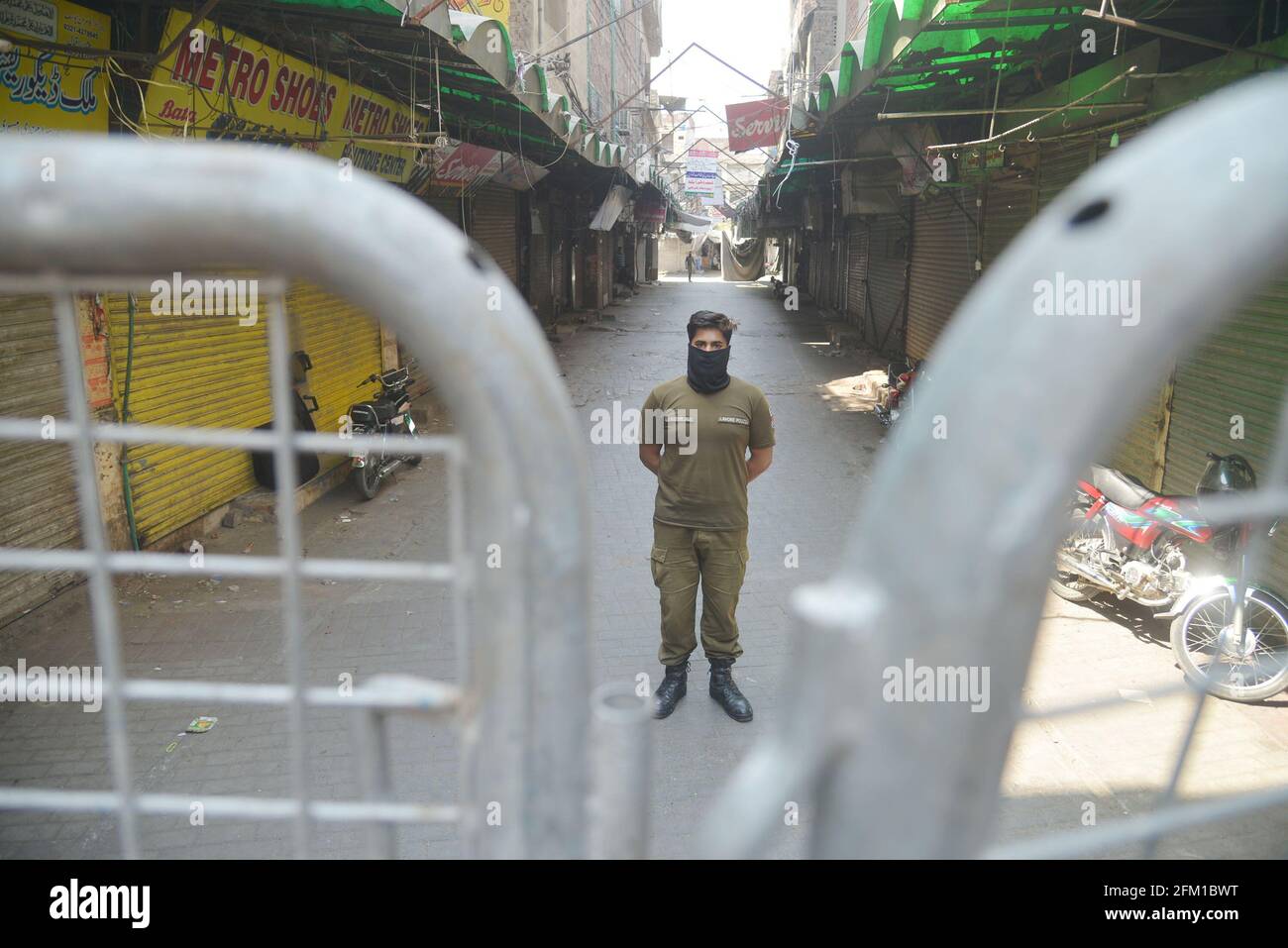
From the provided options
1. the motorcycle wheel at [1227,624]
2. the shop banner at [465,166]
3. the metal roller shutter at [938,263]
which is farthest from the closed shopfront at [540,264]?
the motorcycle wheel at [1227,624]

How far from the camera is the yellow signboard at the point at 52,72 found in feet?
15.8

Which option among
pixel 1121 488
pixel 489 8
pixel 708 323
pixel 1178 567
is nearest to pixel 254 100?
pixel 489 8

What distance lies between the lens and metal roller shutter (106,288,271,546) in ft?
20.0

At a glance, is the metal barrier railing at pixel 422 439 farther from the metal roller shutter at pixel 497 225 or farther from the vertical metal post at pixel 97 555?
the metal roller shutter at pixel 497 225

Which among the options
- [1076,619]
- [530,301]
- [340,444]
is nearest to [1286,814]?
[1076,619]

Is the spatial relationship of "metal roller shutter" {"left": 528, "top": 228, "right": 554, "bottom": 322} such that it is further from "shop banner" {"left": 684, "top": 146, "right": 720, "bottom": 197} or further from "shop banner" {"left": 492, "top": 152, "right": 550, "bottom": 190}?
"shop banner" {"left": 684, "top": 146, "right": 720, "bottom": 197}

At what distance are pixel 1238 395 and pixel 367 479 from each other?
6.86m

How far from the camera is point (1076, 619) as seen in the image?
5531 mm

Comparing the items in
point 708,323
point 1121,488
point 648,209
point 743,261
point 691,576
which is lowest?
point 691,576

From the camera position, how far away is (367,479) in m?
8.16

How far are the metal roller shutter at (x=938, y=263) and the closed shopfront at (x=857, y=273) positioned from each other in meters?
3.86

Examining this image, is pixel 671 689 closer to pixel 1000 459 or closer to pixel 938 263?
pixel 1000 459

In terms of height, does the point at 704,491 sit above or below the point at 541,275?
below
